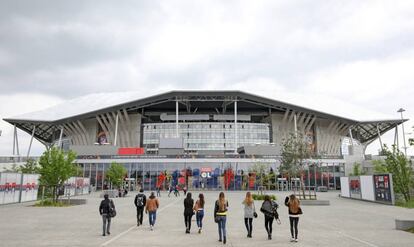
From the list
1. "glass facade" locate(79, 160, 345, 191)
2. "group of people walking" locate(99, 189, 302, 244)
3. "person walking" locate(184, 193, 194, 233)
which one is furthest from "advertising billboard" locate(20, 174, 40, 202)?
"glass facade" locate(79, 160, 345, 191)

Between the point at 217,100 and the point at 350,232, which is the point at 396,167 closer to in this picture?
the point at 350,232

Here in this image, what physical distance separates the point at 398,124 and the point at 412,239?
78997 mm

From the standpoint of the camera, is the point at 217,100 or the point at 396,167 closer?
the point at 396,167

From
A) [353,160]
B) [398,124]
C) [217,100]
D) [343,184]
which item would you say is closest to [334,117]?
[353,160]

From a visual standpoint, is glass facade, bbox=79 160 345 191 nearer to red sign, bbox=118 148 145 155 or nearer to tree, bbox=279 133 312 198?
red sign, bbox=118 148 145 155

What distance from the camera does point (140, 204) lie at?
13352mm

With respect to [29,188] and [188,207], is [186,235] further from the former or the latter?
[29,188]

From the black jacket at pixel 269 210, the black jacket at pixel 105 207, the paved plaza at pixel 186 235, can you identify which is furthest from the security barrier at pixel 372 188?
the black jacket at pixel 105 207

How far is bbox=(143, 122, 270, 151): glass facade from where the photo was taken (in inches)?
3046

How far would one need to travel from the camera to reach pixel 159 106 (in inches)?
3177

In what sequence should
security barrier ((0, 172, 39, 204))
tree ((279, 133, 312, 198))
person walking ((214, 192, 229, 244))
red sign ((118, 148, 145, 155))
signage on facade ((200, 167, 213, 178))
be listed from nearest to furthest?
1. person walking ((214, 192, 229, 244))
2. security barrier ((0, 172, 39, 204))
3. tree ((279, 133, 312, 198))
4. signage on facade ((200, 167, 213, 178))
5. red sign ((118, 148, 145, 155))

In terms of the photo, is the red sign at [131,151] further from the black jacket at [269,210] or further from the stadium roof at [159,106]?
the black jacket at [269,210]

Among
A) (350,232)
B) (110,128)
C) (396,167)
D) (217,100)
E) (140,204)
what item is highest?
(217,100)

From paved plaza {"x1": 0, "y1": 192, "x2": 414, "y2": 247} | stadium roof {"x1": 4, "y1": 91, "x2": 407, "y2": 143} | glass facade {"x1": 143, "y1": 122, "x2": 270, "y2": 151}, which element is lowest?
paved plaza {"x1": 0, "y1": 192, "x2": 414, "y2": 247}
